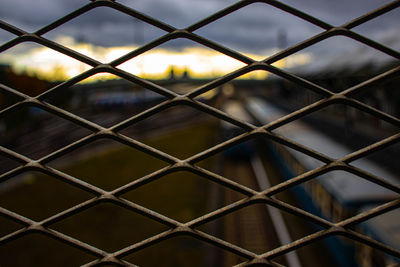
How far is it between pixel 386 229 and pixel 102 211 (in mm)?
8535

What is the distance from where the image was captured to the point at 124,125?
3.58ft

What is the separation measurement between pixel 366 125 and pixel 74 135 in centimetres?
A: 1947

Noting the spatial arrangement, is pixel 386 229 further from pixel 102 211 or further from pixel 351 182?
pixel 102 211

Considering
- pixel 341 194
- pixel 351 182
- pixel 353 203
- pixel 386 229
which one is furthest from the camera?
pixel 351 182

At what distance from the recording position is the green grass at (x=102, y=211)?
7738 mm

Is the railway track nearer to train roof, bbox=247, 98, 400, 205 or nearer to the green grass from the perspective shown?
the green grass

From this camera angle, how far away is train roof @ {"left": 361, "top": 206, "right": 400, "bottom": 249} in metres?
3.46

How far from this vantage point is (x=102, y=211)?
10.2 meters

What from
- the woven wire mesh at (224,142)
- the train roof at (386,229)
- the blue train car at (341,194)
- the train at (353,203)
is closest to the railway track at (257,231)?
the blue train car at (341,194)

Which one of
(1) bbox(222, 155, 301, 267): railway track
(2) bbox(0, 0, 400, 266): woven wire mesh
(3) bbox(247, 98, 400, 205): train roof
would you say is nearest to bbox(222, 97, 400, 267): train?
(3) bbox(247, 98, 400, 205): train roof

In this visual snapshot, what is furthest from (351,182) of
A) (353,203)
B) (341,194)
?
(353,203)

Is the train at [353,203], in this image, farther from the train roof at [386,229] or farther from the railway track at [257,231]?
the railway track at [257,231]

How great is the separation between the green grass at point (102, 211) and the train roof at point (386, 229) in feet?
15.1

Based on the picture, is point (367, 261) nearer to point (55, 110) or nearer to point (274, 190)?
point (274, 190)
